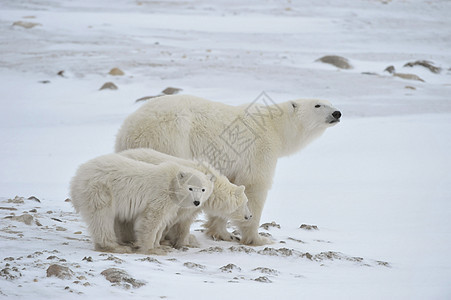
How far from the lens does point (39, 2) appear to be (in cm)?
3516

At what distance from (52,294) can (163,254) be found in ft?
6.24

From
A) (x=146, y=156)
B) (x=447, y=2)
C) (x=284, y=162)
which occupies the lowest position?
(x=284, y=162)

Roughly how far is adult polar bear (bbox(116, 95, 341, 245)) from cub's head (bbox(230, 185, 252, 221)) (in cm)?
24

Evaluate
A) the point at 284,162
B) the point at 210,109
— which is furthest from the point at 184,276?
the point at 284,162

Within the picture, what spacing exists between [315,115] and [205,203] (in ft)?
5.68

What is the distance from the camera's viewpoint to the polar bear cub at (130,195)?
552 centimetres

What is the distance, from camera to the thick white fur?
598 centimetres

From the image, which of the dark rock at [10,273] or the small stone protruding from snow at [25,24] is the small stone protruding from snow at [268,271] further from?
the small stone protruding from snow at [25,24]

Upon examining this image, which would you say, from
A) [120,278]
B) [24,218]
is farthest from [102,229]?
[120,278]

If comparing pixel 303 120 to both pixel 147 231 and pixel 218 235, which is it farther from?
pixel 147 231

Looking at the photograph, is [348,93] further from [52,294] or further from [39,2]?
[39,2]

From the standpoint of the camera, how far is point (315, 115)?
7.02 m

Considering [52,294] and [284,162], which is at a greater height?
[52,294]

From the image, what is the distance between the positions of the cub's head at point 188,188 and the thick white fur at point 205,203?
0.72 ft
